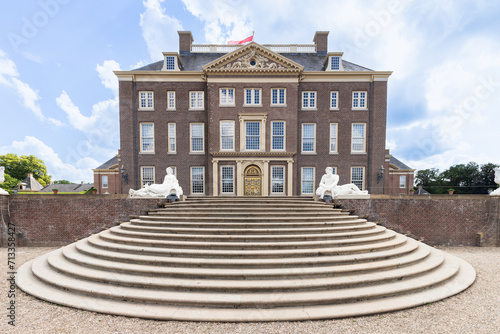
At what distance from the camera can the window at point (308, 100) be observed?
21891 millimetres

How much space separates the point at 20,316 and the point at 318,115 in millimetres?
22201

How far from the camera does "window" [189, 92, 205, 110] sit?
21781mm

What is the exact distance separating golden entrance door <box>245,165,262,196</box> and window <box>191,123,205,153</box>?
5153mm

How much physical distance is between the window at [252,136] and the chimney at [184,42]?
12582mm

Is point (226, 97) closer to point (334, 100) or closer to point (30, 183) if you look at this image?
point (334, 100)

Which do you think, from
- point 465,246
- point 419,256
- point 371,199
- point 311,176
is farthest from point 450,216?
point 311,176

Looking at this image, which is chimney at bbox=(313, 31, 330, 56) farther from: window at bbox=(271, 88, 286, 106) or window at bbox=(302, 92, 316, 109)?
window at bbox=(271, 88, 286, 106)

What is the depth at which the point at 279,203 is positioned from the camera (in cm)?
1266

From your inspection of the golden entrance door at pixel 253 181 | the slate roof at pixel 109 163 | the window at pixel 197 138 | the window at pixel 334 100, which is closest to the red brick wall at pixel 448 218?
the golden entrance door at pixel 253 181

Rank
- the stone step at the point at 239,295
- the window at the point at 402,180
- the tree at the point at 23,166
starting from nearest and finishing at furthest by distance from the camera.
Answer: the stone step at the point at 239,295, the window at the point at 402,180, the tree at the point at 23,166

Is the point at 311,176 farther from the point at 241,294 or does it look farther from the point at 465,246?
the point at 241,294

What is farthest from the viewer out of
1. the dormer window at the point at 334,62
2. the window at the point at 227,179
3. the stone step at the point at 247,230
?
the dormer window at the point at 334,62

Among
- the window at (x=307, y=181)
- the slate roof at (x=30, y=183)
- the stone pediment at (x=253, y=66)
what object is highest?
the stone pediment at (x=253, y=66)

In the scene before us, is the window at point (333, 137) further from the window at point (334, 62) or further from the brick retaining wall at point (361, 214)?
the brick retaining wall at point (361, 214)
